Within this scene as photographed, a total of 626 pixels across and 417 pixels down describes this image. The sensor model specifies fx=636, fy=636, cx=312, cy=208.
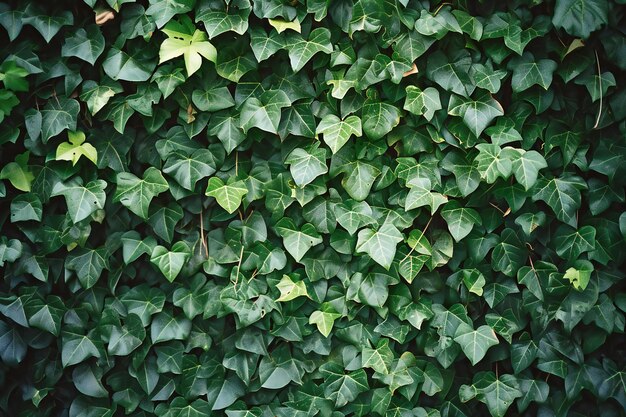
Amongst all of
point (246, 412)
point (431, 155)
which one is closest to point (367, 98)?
point (431, 155)

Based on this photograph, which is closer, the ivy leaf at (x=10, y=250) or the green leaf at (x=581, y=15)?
the green leaf at (x=581, y=15)

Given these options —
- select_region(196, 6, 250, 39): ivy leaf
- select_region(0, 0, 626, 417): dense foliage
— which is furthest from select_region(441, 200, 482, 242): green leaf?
select_region(196, 6, 250, 39): ivy leaf

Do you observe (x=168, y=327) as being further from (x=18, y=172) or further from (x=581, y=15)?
(x=581, y=15)

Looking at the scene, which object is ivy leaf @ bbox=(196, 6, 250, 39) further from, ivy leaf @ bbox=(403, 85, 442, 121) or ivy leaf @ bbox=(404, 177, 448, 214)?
ivy leaf @ bbox=(404, 177, 448, 214)

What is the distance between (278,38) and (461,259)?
1109 mm

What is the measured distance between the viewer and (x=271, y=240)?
2508mm

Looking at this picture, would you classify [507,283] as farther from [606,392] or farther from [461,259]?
[606,392]

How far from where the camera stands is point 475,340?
7.99 feet

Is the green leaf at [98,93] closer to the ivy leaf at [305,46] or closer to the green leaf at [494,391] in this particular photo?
the ivy leaf at [305,46]

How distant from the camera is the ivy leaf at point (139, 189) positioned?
7.79 feet

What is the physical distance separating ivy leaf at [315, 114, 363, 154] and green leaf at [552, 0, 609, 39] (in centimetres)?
78

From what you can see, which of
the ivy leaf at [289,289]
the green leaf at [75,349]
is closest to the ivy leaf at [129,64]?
the ivy leaf at [289,289]

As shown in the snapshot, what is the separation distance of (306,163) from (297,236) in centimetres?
28

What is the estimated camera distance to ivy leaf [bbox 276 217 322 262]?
241cm
